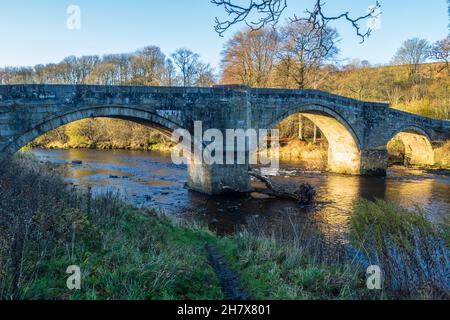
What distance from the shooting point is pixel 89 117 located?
11.8m

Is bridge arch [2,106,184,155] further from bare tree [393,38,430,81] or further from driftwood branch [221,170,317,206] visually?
bare tree [393,38,430,81]

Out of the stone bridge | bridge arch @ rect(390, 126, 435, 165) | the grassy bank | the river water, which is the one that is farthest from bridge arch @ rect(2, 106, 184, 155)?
bridge arch @ rect(390, 126, 435, 165)

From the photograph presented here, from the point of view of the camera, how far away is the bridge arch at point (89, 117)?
34.4 feet

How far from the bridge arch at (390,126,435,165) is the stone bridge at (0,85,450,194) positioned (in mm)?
70

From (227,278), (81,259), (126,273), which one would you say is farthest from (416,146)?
(81,259)

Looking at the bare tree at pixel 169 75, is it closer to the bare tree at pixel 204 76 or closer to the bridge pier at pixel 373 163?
the bare tree at pixel 204 76

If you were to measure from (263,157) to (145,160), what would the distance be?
9.57 metres

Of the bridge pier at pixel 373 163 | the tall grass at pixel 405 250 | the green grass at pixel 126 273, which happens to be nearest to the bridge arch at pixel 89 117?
the green grass at pixel 126 273

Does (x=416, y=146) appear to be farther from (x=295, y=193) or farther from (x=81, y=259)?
(x=81, y=259)

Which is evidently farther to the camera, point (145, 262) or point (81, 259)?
point (145, 262)

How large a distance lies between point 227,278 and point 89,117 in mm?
8774

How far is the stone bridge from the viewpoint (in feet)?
34.6
